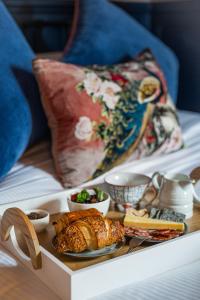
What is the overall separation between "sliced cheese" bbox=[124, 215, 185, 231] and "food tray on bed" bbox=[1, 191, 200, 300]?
0.03 meters

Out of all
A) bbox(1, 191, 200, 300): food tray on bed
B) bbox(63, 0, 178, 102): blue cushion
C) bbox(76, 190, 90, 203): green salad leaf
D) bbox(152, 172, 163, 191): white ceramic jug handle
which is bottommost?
bbox(1, 191, 200, 300): food tray on bed

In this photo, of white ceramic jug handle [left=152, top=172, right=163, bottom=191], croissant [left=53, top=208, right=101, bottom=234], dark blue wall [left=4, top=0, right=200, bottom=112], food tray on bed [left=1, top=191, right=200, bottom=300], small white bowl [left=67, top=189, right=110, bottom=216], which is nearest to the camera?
food tray on bed [left=1, top=191, right=200, bottom=300]

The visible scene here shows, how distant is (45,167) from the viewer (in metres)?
1.28

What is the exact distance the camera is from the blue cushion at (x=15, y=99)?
118cm

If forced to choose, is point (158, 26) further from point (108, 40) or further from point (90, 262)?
point (90, 262)

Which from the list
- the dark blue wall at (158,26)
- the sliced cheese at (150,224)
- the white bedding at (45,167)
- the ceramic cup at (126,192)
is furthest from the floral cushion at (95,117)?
the dark blue wall at (158,26)

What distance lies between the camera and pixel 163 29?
2.12 m

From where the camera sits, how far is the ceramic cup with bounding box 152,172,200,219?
970mm

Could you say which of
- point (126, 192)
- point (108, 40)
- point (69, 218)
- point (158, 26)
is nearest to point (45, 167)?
point (126, 192)

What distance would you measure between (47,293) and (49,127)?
27.9 inches

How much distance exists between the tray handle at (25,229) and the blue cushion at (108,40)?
846 mm

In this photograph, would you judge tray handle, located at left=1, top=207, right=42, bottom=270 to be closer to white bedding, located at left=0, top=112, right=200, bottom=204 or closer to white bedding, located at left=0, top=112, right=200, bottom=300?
white bedding, located at left=0, top=112, right=200, bottom=300

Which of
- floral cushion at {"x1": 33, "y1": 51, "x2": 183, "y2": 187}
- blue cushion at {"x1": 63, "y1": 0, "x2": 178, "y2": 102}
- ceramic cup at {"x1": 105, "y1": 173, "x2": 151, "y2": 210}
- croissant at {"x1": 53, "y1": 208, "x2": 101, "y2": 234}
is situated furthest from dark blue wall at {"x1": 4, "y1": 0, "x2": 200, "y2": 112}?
croissant at {"x1": 53, "y1": 208, "x2": 101, "y2": 234}

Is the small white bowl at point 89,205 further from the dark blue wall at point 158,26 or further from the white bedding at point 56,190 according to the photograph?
the dark blue wall at point 158,26
